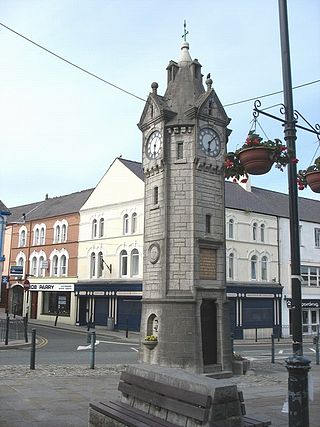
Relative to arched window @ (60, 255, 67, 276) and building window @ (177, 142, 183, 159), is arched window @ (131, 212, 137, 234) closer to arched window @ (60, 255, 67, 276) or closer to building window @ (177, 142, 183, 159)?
arched window @ (60, 255, 67, 276)

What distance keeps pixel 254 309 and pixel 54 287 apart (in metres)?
16.5

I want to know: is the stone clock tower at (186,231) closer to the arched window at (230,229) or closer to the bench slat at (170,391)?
the bench slat at (170,391)

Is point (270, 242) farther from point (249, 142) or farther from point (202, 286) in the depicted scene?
point (249, 142)

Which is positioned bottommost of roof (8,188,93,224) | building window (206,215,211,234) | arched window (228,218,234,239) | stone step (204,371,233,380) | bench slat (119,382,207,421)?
stone step (204,371,233,380)

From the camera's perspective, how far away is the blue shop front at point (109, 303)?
33.6 meters

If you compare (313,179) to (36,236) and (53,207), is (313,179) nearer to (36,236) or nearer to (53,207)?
(36,236)

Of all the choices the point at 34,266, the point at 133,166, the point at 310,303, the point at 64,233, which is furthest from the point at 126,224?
the point at 310,303

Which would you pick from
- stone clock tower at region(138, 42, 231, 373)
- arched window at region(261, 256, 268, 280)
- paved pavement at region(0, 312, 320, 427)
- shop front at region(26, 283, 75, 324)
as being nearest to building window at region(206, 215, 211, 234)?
stone clock tower at region(138, 42, 231, 373)

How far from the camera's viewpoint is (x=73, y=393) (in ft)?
34.7

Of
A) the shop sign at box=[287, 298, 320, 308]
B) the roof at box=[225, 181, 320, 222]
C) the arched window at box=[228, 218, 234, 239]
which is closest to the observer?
the arched window at box=[228, 218, 234, 239]

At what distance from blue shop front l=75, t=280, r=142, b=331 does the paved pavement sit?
17794 millimetres

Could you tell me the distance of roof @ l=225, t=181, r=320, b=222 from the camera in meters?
36.1

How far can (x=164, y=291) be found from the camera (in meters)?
14.8

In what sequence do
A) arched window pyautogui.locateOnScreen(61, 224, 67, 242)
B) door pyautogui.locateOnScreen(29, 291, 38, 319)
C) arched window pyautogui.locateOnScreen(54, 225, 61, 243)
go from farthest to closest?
door pyautogui.locateOnScreen(29, 291, 38, 319) → arched window pyautogui.locateOnScreen(54, 225, 61, 243) → arched window pyautogui.locateOnScreen(61, 224, 67, 242)
